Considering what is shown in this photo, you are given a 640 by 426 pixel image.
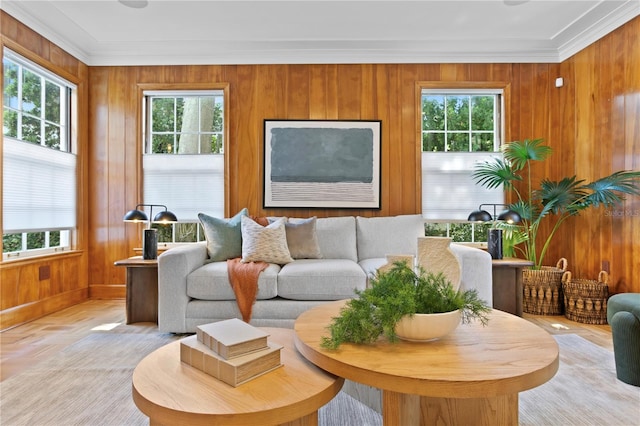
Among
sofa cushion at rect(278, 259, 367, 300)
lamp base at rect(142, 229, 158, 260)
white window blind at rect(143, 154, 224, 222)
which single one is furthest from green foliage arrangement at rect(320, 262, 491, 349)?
white window blind at rect(143, 154, 224, 222)

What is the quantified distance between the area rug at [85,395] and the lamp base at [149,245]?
33.4 inches

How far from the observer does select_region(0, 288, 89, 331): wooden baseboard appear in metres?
2.91

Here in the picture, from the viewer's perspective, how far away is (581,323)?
3.08 meters

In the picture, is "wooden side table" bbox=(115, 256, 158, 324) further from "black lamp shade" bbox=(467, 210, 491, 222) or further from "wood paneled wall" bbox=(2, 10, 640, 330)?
"black lamp shade" bbox=(467, 210, 491, 222)

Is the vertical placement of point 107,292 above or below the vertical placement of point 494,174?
below

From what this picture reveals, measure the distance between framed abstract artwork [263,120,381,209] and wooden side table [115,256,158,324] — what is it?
133 cm

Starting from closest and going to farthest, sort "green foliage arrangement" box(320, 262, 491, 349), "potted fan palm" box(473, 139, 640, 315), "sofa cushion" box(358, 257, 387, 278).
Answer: "green foliage arrangement" box(320, 262, 491, 349), "sofa cushion" box(358, 257, 387, 278), "potted fan palm" box(473, 139, 640, 315)

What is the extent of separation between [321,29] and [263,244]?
2.12 meters

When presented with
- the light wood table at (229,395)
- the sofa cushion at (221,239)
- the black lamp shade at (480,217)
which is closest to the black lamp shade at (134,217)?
the sofa cushion at (221,239)

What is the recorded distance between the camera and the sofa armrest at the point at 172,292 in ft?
8.52

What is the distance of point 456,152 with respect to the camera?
3896 millimetres

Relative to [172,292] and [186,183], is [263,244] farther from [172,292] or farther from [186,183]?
[186,183]

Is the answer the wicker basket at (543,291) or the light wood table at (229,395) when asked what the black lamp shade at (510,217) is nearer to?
the wicker basket at (543,291)

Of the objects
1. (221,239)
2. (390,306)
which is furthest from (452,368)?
(221,239)
